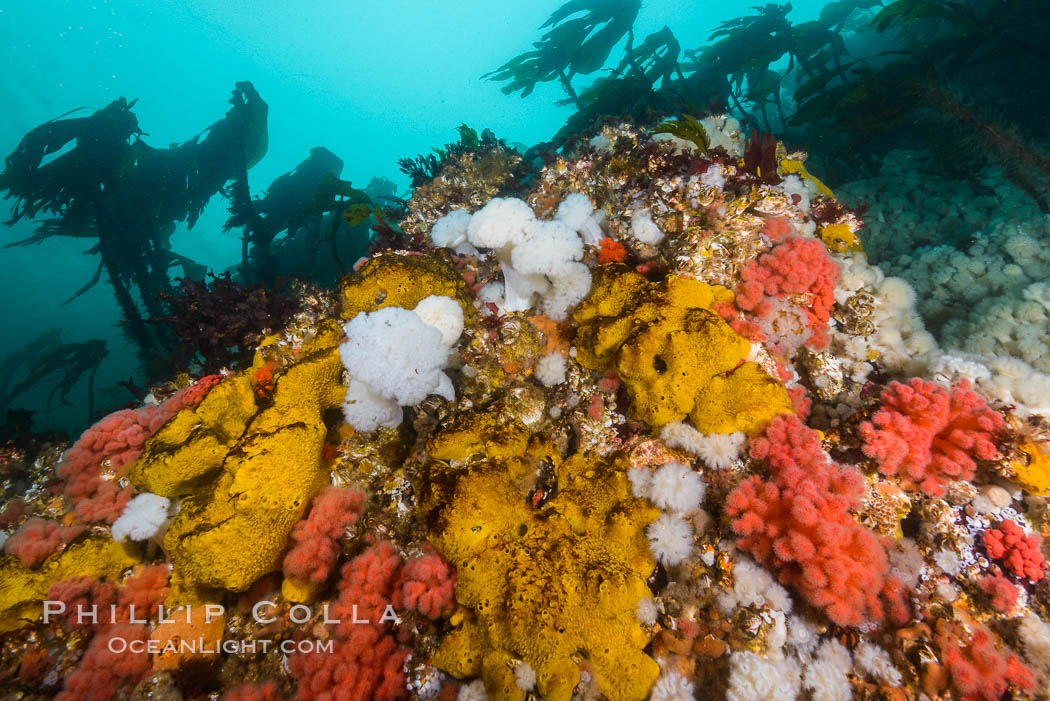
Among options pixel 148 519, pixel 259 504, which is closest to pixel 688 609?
pixel 259 504

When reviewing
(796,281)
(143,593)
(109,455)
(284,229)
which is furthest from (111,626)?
(284,229)

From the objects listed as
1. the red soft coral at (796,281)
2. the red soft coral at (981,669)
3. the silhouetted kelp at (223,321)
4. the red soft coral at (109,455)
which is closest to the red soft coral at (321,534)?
the red soft coral at (109,455)

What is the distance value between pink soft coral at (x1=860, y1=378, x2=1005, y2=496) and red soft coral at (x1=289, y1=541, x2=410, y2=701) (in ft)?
12.0

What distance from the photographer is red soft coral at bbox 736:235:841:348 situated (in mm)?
3562

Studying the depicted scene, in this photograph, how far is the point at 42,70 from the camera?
6869 cm

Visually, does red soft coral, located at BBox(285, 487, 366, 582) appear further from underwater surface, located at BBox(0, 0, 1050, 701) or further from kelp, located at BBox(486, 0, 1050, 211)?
kelp, located at BBox(486, 0, 1050, 211)

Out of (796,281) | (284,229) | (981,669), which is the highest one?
(284,229)

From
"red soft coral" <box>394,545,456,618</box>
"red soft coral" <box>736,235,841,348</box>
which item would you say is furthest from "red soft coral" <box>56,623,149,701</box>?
"red soft coral" <box>736,235,841,348</box>

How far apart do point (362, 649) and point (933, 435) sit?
14.4ft

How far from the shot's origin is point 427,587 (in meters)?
2.92

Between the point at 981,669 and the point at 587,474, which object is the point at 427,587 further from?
the point at 981,669

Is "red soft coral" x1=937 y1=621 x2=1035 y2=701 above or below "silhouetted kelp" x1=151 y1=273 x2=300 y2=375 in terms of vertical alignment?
below

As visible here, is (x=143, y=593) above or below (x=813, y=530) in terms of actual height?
above

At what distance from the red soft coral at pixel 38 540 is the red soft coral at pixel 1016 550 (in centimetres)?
721
